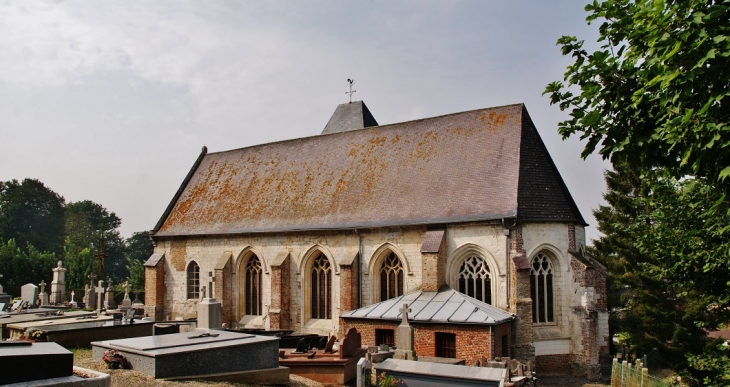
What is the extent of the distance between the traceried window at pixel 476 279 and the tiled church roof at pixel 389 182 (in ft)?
5.22

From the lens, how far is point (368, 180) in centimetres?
2309

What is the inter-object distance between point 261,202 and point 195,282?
203 inches

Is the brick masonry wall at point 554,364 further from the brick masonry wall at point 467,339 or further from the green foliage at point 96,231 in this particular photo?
the green foliage at point 96,231

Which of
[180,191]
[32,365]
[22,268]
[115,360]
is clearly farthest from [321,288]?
[22,268]

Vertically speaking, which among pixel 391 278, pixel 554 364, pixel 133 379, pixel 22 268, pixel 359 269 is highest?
pixel 359 269

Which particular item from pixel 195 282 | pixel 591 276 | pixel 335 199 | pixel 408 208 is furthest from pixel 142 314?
pixel 591 276

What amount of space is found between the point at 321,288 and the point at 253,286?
3705 mm

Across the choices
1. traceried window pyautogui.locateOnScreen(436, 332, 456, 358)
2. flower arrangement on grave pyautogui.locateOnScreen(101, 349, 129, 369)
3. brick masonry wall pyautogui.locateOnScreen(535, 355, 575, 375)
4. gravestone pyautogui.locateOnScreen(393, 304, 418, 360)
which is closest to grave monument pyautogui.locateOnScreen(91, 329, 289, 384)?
flower arrangement on grave pyautogui.locateOnScreen(101, 349, 129, 369)

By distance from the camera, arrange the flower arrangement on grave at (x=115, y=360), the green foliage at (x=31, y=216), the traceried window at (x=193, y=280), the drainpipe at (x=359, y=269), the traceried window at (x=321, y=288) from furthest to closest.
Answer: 1. the green foliage at (x=31, y=216)
2. the traceried window at (x=193, y=280)
3. the traceried window at (x=321, y=288)
4. the drainpipe at (x=359, y=269)
5. the flower arrangement on grave at (x=115, y=360)

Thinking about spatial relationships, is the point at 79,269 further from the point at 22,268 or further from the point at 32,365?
the point at 32,365

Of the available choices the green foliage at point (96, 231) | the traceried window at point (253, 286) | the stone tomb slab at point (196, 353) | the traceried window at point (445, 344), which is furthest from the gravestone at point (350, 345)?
the green foliage at point (96, 231)

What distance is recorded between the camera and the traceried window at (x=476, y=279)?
63.6 ft

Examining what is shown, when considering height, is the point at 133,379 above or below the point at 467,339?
above

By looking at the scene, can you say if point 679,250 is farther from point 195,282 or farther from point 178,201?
point 178,201
